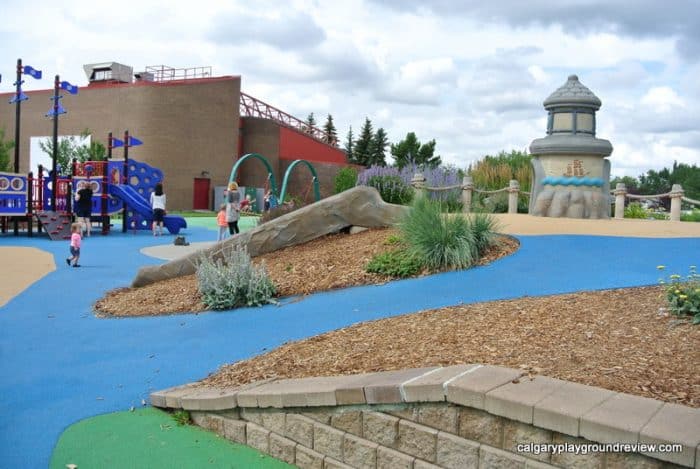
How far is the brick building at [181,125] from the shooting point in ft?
137

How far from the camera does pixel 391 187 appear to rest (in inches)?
672

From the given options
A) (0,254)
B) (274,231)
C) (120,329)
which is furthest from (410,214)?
(0,254)

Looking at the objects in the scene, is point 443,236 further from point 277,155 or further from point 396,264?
point 277,155

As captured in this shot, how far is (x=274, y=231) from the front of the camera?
36.0 feet

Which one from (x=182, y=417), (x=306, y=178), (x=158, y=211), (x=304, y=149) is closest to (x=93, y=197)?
(x=158, y=211)

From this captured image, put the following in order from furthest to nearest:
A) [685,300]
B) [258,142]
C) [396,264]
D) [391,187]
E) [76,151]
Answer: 1. [258,142]
2. [76,151]
3. [391,187]
4. [396,264]
5. [685,300]

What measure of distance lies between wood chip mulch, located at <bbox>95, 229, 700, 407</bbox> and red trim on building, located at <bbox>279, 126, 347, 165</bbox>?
4174 cm

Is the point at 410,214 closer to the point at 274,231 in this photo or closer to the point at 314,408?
the point at 274,231

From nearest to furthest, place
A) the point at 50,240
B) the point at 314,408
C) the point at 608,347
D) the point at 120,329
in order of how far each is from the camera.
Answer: the point at 314,408 → the point at 608,347 → the point at 120,329 → the point at 50,240

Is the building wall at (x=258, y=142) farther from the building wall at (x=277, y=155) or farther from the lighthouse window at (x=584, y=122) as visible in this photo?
the lighthouse window at (x=584, y=122)

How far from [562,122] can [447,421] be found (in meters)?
13.2

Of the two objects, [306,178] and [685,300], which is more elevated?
[306,178]

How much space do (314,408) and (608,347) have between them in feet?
7.17

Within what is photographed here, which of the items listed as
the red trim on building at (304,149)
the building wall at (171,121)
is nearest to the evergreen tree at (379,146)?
the red trim on building at (304,149)
